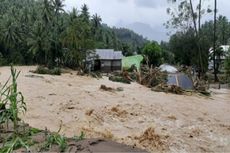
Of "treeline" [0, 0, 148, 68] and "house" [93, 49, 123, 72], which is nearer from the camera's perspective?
"treeline" [0, 0, 148, 68]

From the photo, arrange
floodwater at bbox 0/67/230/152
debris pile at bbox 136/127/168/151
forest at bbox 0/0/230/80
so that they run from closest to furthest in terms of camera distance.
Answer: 1. debris pile at bbox 136/127/168/151
2. floodwater at bbox 0/67/230/152
3. forest at bbox 0/0/230/80

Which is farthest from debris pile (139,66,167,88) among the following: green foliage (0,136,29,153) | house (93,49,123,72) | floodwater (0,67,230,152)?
house (93,49,123,72)

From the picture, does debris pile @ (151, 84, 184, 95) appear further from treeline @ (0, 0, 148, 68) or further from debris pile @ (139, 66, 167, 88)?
treeline @ (0, 0, 148, 68)

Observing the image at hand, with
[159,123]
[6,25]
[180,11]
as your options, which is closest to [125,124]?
[159,123]

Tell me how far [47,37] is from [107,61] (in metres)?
11.3

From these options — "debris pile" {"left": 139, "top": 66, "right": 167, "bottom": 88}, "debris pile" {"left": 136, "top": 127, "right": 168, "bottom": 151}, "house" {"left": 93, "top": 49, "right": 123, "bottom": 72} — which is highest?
"house" {"left": 93, "top": 49, "right": 123, "bottom": 72}

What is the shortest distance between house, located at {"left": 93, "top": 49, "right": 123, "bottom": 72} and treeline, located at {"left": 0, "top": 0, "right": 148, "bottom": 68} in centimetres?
339

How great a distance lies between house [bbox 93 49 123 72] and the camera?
63.1 m

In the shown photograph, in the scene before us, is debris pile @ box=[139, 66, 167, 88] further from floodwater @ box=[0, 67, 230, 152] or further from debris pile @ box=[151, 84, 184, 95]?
floodwater @ box=[0, 67, 230, 152]

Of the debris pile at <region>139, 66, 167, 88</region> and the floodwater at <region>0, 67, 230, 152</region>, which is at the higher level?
the debris pile at <region>139, 66, 167, 88</region>

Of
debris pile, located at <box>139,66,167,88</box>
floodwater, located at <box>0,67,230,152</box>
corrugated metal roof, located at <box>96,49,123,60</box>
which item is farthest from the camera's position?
corrugated metal roof, located at <box>96,49,123,60</box>

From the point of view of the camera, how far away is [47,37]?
56.9 metres

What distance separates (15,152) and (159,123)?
999 centimetres

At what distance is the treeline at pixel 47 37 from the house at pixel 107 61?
11.1 feet
